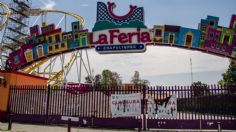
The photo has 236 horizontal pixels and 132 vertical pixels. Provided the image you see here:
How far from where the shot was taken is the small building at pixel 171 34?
1828 cm

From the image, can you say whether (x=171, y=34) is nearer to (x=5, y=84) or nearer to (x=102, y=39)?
(x=102, y=39)

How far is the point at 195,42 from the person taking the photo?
707 inches

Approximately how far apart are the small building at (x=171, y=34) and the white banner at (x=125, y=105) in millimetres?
4092

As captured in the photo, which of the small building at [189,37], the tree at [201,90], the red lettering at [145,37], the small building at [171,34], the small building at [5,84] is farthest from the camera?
the small building at [5,84]

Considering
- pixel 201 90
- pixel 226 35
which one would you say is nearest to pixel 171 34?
pixel 226 35

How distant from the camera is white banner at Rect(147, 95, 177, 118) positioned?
1582 cm

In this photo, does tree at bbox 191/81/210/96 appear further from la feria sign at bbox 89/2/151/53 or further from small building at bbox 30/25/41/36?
small building at bbox 30/25/41/36

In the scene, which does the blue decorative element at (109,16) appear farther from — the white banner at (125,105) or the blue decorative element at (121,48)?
the white banner at (125,105)

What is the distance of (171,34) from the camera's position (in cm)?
1836

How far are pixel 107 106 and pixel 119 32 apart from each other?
14.8 ft

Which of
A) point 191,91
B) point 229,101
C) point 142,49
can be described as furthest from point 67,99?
point 229,101

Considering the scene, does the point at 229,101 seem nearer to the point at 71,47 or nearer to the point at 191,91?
the point at 191,91

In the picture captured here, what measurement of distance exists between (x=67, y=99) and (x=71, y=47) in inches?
149

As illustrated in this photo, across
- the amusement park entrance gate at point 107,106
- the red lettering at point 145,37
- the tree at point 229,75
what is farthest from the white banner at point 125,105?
the tree at point 229,75
